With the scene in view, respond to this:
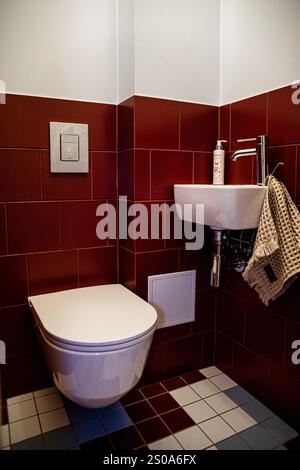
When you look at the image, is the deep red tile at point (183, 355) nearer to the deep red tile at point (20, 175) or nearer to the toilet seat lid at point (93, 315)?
the toilet seat lid at point (93, 315)

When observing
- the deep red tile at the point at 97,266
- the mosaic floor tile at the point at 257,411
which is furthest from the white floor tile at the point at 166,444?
the deep red tile at the point at 97,266

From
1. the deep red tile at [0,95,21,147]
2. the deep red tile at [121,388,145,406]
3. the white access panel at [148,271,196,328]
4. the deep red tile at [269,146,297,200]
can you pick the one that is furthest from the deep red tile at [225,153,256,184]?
the deep red tile at [121,388,145,406]

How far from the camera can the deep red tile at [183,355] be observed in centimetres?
160

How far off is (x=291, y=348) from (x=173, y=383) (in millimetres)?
565

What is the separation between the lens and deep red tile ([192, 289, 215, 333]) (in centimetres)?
165

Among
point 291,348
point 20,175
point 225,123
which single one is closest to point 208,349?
point 291,348

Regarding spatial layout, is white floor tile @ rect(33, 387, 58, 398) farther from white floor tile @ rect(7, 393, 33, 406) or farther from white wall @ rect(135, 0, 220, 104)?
white wall @ rect(135, 0, 220, 104)

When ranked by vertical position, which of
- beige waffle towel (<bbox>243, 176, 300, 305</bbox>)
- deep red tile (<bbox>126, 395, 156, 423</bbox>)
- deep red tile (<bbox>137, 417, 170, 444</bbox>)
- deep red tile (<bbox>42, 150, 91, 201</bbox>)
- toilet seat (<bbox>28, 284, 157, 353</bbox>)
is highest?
deep red tile (<bbox>42, 150, 91, 201</bbox>)

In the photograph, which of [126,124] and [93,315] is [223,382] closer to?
[93,315]

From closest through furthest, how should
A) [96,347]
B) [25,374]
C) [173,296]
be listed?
[96,347] < [25,374] < [173,296]

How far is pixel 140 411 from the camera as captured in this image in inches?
54.2

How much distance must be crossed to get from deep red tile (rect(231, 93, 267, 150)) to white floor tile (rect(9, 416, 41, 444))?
1.35m

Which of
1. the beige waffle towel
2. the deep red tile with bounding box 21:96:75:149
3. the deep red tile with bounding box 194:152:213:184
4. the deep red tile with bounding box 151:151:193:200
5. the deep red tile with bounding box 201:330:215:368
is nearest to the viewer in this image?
the beige waffle towel
